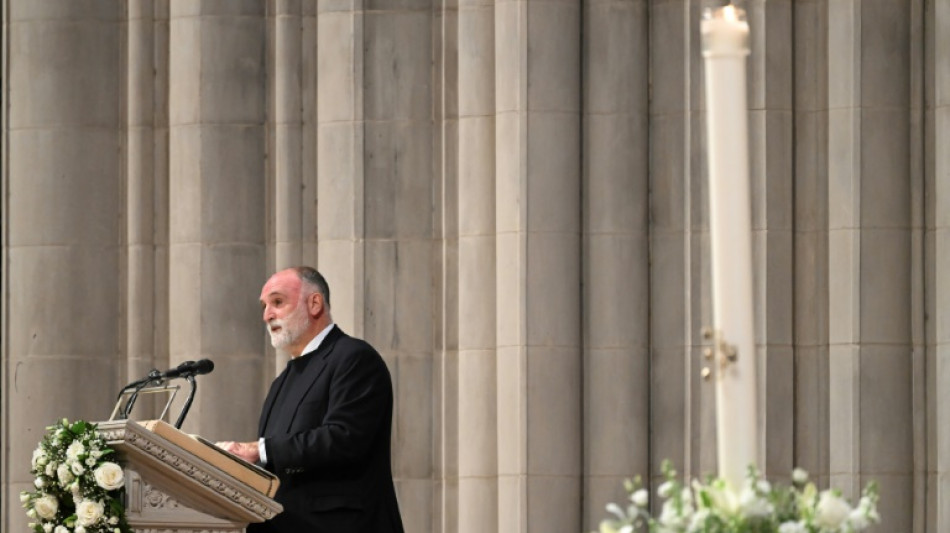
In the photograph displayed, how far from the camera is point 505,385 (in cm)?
1077

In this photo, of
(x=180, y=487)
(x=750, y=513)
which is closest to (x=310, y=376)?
(x=180, y=487)

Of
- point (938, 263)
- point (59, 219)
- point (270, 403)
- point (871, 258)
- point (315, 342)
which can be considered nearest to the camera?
point (315, 342)

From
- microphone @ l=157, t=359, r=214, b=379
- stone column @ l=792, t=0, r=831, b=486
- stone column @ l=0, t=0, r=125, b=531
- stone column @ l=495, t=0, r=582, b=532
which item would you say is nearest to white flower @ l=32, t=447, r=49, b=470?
microphone @ l=157, t=359, r=214, b=379

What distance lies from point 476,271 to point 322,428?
334 centimetres

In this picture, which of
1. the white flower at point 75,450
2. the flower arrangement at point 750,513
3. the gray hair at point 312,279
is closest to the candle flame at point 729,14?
the flower arrangement at point 750,513

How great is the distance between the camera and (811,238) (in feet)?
34.9

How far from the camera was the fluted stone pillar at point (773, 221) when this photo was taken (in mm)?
10547

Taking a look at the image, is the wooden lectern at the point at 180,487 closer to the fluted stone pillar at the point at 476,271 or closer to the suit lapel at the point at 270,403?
the suit lapel at the point at 270,403

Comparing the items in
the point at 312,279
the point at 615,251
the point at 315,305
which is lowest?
the point at 315,305

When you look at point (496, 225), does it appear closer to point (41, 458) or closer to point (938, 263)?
point (938, 263)

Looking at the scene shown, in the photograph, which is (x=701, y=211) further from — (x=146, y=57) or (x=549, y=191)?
(x=146, y=57)

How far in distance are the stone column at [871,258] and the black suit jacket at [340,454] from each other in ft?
10.6

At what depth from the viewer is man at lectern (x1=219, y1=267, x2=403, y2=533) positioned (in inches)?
306

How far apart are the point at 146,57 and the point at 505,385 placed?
2.89 metres
